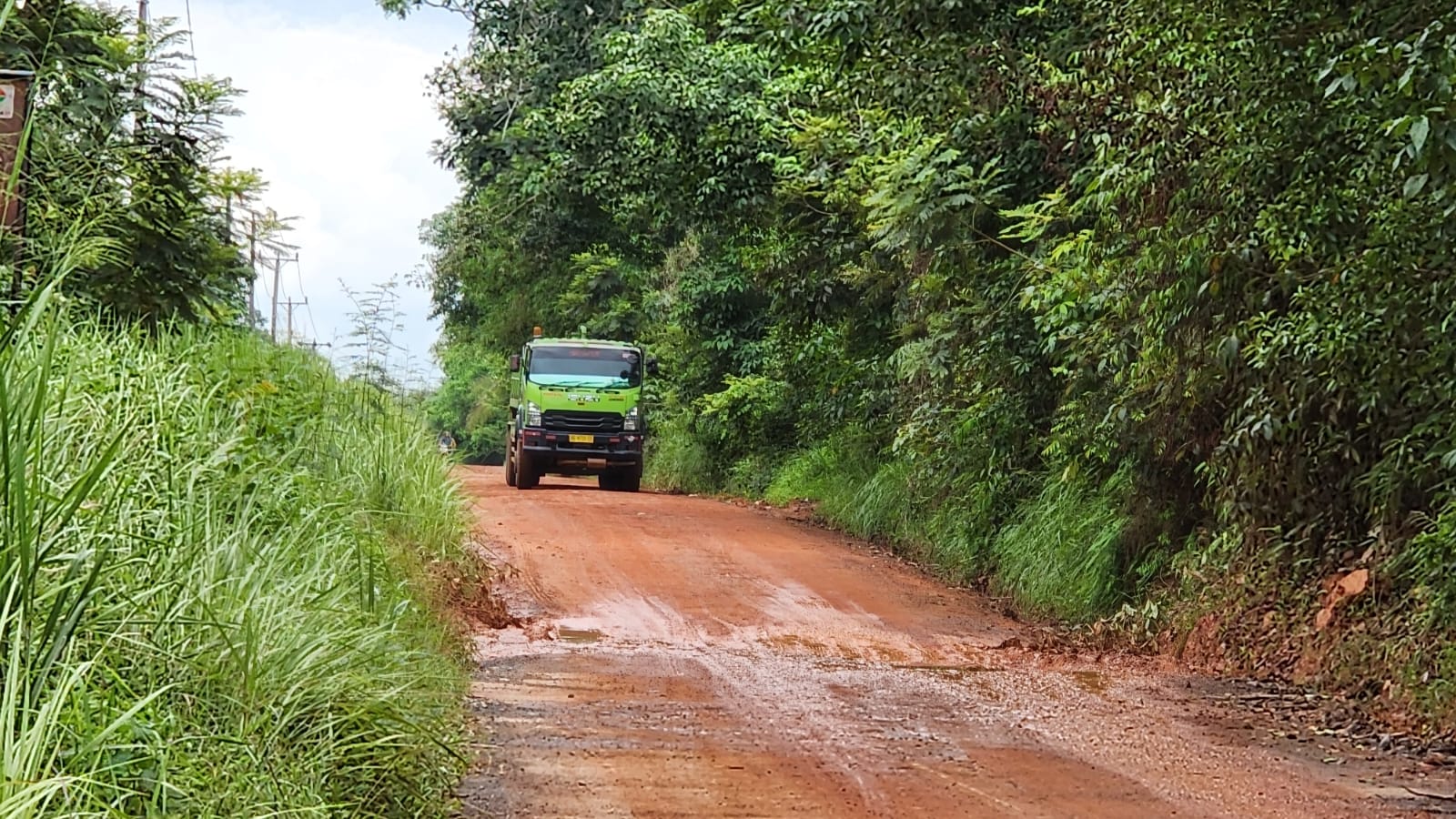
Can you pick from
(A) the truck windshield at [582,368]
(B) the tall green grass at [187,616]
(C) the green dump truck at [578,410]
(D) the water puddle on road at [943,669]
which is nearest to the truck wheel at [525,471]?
(C) the green dump truck at [578,410]

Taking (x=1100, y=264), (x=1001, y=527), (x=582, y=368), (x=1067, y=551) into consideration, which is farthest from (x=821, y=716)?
(x=582, y=368)

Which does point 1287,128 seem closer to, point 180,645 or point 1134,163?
point 1134,163

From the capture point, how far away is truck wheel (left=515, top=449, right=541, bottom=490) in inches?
968

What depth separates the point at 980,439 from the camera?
14664mm

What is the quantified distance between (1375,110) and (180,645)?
6209 millimetres

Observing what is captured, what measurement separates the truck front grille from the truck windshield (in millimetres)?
493

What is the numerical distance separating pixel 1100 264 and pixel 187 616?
7649mm

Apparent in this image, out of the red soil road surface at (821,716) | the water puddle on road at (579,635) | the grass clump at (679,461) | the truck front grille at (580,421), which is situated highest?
the truck front grille at (580,421)

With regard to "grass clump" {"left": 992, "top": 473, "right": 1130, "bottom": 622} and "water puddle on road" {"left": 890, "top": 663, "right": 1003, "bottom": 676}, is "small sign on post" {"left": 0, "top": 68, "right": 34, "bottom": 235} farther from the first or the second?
"grass clump" {"left": 992, "top": 473, "right": 1130, "bottom": 622}

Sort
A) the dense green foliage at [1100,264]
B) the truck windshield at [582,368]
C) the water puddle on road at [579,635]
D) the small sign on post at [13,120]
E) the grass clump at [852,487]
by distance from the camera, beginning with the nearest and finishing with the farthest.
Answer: the small sign on post at [13,120] < the dense green foliage at [1100,264] < the water puddle on road at [579,635] < the grass clump at [852,487] < the truck windshield at [582,368]

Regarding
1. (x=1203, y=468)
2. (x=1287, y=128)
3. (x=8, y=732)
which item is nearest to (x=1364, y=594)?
(x=1203, y=468)

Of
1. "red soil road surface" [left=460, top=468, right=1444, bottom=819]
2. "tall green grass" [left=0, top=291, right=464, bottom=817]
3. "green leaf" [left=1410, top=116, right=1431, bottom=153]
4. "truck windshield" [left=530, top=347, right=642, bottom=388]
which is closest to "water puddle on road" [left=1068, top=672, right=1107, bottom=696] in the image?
"red soil road surface" [left=460, top=468, right=1444, bottom=819]

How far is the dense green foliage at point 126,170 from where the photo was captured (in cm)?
681

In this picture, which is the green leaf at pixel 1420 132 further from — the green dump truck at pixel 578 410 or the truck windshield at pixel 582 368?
the truck windshield at pixel 582 368
